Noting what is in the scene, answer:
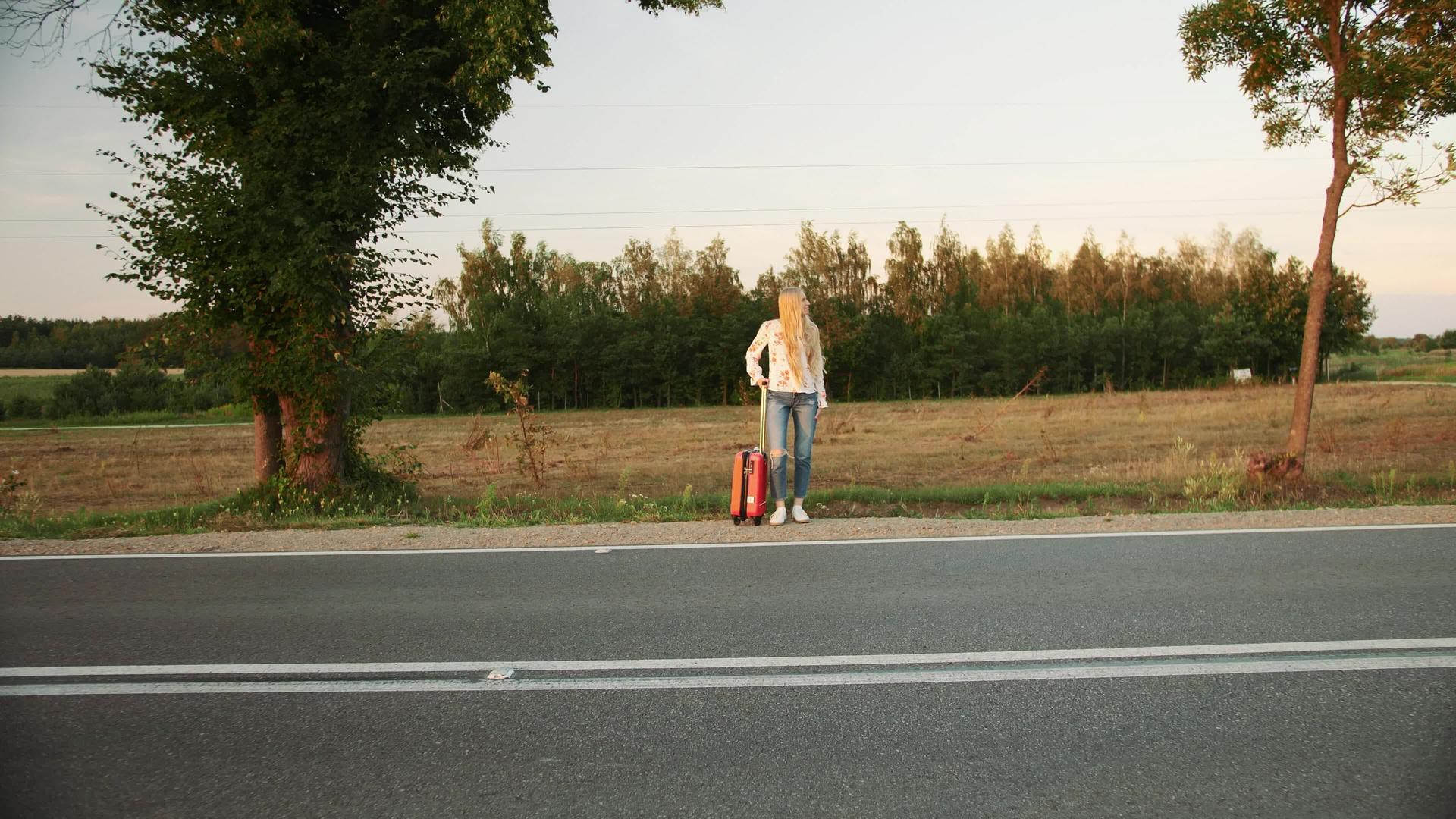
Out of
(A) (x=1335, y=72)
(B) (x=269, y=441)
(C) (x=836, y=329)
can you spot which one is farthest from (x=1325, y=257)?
(C) (x=836, y=329)

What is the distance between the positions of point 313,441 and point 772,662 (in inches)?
320

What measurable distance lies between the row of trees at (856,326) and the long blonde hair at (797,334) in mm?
53090

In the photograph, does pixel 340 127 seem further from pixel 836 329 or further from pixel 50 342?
pixel 50 342

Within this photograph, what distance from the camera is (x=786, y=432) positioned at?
334 inches

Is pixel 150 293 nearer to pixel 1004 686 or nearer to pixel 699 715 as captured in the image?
pixel 699 715

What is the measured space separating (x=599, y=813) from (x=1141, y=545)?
5.25m

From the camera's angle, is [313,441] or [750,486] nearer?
[750,486]

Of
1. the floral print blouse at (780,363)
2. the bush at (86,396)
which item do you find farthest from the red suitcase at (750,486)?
the bush at (86,396)

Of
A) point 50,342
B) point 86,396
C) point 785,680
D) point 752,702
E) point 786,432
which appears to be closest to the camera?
point 752,702

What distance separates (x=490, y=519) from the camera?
914 centimetres

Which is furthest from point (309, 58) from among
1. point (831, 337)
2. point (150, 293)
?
point (831, 337)

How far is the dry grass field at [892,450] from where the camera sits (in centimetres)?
1453

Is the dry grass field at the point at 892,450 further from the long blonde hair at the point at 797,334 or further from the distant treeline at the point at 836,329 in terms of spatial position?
the distant treeline at the point at 836,329

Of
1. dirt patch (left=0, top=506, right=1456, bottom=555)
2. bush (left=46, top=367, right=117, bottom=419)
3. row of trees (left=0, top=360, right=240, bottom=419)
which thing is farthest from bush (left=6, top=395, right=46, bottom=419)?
dirt patch (left=0, top=506, right=1456, bottom=555)
